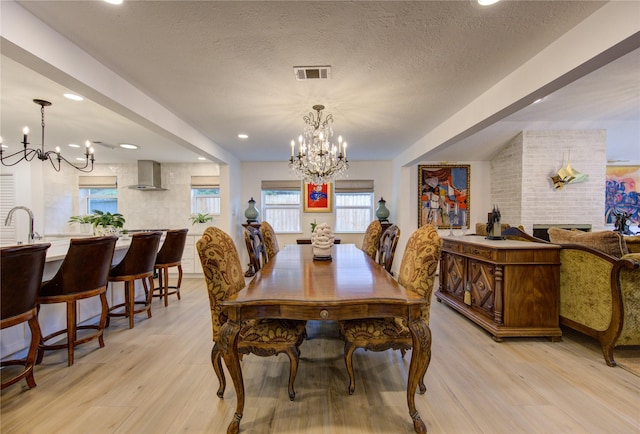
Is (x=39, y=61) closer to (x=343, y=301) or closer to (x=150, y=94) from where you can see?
(x=150, y=94)

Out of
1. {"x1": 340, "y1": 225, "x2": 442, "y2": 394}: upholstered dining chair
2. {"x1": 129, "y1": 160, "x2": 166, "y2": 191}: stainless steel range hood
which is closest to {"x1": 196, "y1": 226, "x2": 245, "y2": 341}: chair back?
{"x1": 340, "y1": 225, "x2": 442, "y2": 394}: upholstered dining chair

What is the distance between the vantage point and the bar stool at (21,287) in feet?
5.20

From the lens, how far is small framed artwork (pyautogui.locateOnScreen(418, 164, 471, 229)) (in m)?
5.38

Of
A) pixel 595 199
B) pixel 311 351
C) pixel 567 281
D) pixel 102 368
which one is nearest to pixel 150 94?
pixel 102 368

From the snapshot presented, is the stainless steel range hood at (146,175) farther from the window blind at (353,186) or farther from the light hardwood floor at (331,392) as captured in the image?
the window blind at (353,186)

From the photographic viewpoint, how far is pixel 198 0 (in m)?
1.43

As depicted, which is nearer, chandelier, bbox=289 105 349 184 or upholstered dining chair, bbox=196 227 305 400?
upholstered dining chair, bbox=196 227 305 400

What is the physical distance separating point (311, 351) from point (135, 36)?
270cm

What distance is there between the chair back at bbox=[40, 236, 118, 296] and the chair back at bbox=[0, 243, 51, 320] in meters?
0.30

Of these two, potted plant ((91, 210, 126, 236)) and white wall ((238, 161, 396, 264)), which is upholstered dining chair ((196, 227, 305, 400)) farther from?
white wall ((238, 161, 396, 264))

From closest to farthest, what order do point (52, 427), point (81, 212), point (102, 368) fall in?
point (52, 427) → point (102, 368) → point (81, 212)

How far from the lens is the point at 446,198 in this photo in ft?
17.7

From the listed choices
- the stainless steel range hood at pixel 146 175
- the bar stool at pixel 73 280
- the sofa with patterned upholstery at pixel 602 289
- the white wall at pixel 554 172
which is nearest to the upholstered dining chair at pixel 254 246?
the bar stool at pixel 73 280

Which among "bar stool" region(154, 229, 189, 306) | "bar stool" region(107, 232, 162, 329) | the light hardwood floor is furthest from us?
"bar stool" region(154, 229, 189, 306)
